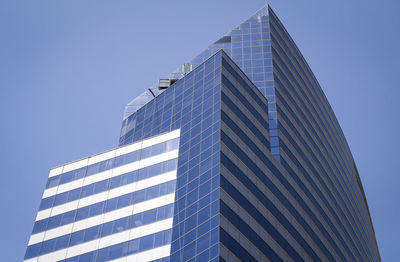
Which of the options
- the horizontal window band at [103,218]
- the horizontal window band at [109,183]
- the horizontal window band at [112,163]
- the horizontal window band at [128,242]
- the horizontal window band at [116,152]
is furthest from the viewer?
the horizontal window band at [116,152]

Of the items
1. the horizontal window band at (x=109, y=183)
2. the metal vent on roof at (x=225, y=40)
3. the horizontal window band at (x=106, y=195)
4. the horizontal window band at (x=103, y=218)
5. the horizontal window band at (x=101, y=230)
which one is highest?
the metal vent on roof at (x=225, y=40)

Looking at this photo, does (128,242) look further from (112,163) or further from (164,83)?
(164,83)

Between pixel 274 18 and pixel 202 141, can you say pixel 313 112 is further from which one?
pixel 202 141

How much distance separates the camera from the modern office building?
71188mm

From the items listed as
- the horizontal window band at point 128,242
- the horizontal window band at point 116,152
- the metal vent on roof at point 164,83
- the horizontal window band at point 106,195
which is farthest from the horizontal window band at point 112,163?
the metal vent on roof at point 164,83

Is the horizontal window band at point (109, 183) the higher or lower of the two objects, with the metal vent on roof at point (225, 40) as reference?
lower

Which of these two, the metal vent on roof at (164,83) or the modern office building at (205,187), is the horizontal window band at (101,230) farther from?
the metal vent on roof at (164,83)

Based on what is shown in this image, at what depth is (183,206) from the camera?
73.5 metres

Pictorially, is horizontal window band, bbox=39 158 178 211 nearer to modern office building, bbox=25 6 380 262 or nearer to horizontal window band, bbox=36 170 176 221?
modern office building, bbox=25 6 380 262

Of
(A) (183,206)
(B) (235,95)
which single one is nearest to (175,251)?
(A) (183,206)

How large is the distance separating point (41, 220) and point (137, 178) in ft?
52.8

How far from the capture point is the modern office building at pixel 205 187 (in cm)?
7119

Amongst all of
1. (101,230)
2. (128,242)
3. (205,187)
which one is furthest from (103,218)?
(205,187)

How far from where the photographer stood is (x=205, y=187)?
237 feet
